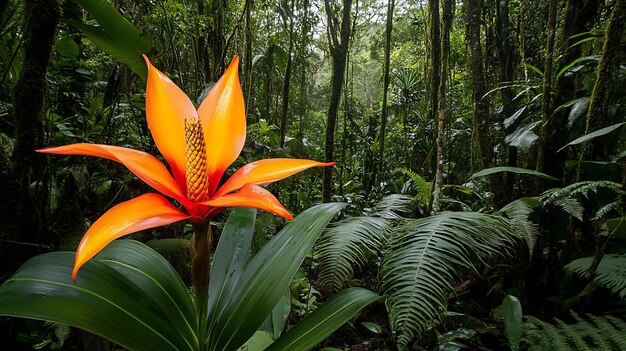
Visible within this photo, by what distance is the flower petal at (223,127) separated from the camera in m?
0.76

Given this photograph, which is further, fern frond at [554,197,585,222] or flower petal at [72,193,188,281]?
fern frond at [554,197,585,222]

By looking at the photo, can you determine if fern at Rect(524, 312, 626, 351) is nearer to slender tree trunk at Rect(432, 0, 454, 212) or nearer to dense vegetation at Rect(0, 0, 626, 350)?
dense vegetation at Rect(0, 0, 626, 350)

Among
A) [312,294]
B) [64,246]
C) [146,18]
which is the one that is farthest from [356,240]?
[146,18]

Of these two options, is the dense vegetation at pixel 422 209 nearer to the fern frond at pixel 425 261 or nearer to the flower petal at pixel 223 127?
the fern frond at pixel 425 261

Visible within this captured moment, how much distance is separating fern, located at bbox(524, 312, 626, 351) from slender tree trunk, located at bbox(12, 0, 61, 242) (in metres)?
1.97

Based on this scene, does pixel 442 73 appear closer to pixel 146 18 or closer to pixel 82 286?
pixel 146 18

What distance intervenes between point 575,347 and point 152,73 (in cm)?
172

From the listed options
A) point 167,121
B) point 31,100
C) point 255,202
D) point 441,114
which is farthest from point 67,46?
point 441,114

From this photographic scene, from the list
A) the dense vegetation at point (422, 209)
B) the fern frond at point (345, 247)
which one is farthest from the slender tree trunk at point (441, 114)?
the fern frond at point (345, 247)

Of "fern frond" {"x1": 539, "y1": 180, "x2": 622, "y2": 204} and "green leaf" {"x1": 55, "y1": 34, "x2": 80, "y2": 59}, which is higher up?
"green leaf" {"x1": 55, "y1": 34, "x2": 80, "y2": 59}

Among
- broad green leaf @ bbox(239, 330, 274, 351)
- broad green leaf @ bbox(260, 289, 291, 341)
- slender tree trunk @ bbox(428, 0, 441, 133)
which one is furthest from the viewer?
slender tree trunk @ bbox(428, 0, 441, 133)

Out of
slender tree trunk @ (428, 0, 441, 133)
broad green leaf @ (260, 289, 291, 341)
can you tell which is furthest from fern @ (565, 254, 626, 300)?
slender tree trunk @ (428, 0, 441, 133)

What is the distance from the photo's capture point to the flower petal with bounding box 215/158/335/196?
2.05 feet

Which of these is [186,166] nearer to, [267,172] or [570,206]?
[267,172]
